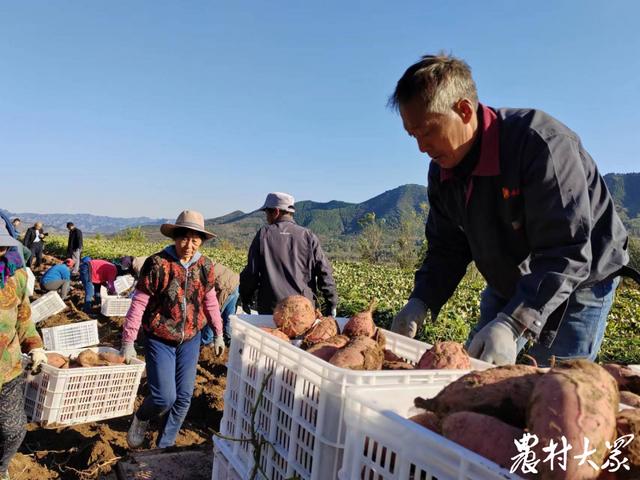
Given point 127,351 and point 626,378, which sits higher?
point 626,378

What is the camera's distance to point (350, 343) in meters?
1.81

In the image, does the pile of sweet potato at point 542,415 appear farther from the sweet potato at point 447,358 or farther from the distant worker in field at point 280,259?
the distant worker in field at point 280,259

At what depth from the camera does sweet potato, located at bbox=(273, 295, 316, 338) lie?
229 cm

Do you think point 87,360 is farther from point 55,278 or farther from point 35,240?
point 35,240

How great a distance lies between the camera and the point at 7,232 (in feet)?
10.4

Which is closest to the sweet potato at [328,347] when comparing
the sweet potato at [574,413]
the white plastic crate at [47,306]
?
the sweet potato at [574,413]

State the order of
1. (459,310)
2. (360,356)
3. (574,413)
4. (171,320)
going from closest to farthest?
1. (574,413)
2. (360,356)
3. (171,320)
4. (459,310)

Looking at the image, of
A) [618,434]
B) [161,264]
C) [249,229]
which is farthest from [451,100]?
[249,229]

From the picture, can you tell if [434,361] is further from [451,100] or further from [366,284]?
[366,284]

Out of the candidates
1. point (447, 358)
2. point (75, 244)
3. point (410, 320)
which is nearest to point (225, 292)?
point (410, 320)

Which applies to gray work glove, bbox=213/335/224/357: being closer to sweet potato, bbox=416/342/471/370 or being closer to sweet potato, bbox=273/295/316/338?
sweet potato, bbox=273/295/316/338

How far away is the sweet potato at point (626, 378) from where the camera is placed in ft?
5.57

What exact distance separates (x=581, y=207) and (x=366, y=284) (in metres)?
11.9

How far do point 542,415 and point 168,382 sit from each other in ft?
10.5
